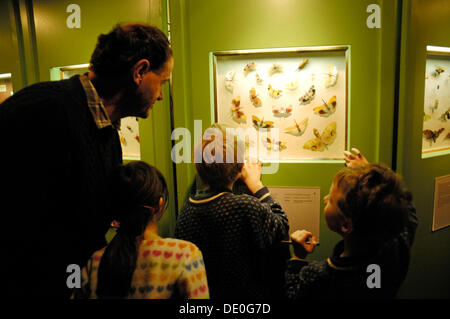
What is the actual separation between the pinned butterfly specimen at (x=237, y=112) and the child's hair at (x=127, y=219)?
0.56 metres

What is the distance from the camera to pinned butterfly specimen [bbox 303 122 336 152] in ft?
4.40

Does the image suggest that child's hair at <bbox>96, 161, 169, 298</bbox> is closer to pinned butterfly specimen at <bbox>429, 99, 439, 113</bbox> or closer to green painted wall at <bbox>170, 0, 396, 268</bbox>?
green painted wall at <bbox>170, 0, 396, 268</bbox>

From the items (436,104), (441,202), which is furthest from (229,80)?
(441,202)

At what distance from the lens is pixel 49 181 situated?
0.90 meters

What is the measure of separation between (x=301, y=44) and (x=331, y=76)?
8.1 inches

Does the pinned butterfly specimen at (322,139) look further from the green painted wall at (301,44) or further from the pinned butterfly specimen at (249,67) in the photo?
the pinned butterfly specimen at (249,67)

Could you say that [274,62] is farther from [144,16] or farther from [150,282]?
[150,282]

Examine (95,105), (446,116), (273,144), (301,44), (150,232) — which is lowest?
(150,232)

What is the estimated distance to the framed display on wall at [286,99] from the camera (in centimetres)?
130

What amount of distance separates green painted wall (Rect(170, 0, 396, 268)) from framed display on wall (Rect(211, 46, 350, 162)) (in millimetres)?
43

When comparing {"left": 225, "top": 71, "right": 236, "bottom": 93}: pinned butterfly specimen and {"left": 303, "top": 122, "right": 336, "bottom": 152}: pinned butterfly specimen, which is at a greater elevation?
{"left": 225, "top": 71, "right": 236, "bottom": 93}: pinned butterfly specimen

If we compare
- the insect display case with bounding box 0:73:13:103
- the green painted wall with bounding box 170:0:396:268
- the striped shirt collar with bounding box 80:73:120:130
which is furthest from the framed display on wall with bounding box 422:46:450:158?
the insect display case with bounding box 0:73:13:103

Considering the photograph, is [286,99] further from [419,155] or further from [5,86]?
[5,86]

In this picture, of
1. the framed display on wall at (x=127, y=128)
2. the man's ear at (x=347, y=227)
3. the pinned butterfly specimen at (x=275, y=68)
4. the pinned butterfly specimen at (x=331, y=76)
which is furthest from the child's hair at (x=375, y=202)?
the framed display on wall at (x=127, y=128)
